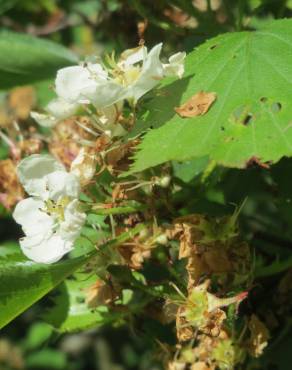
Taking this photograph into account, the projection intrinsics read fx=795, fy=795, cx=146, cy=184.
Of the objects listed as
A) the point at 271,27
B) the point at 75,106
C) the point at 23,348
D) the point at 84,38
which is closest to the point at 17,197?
the point at 75,106

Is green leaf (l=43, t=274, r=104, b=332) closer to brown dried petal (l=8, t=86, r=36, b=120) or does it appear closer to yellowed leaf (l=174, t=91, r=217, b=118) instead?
yellowed leaf (l=174, t=91, r=217, b=118)

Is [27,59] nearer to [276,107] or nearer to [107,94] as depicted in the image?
[107,94]

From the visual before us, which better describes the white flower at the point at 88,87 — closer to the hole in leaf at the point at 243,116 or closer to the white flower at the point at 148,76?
the white flower at the point at 148,76

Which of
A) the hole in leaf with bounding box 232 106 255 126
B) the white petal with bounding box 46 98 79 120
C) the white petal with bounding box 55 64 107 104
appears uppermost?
the hole in leaf with bounding box 232 106 255 126

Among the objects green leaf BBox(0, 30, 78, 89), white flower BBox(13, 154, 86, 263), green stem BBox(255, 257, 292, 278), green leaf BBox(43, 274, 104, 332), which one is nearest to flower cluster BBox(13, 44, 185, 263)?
white flower BBox(13, 154, 86, 263)

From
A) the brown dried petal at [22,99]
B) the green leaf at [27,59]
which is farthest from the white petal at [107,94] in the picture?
the brown dried petal at [22,99]

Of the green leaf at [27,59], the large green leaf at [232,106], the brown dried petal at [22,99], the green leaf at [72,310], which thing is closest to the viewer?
the large green leaf at [232,106]
